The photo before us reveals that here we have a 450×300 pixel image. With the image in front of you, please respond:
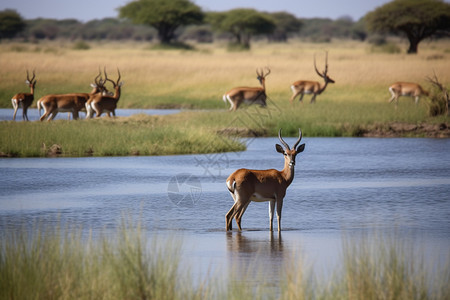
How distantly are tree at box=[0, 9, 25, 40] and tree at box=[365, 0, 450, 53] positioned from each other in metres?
43.1

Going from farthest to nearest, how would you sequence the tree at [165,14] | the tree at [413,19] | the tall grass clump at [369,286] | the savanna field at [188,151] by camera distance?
A: the tree at [165,14] → the tree at [413,19] → the savanna field at [188,151] → the tall grass clump at [369,286]

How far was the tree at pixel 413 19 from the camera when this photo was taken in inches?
2266

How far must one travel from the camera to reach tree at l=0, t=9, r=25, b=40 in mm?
87375

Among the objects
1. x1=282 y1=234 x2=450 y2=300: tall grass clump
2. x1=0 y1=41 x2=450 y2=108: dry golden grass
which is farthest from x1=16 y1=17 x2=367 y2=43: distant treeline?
x1=282 y1=234 x2=450 y2=300: tall grass clump

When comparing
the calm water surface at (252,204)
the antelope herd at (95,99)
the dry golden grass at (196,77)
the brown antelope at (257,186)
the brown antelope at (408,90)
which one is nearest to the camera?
the calm water surface at (252,204)

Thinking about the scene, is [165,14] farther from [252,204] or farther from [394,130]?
[252,204]

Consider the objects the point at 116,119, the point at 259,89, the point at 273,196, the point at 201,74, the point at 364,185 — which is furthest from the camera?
the point at 201,74

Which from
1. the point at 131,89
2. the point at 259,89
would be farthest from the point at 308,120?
the point at 131,89

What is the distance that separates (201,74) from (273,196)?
26.1m

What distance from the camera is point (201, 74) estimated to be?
35.6m

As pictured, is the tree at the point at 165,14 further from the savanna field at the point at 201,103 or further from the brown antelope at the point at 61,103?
the brown antelope at the point at 61,103

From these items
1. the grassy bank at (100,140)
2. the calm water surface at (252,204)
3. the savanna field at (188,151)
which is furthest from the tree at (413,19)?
the grassy bank at (100,140)

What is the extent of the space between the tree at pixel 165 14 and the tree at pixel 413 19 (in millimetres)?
16704

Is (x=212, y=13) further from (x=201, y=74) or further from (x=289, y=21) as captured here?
(x=201, y=74)
